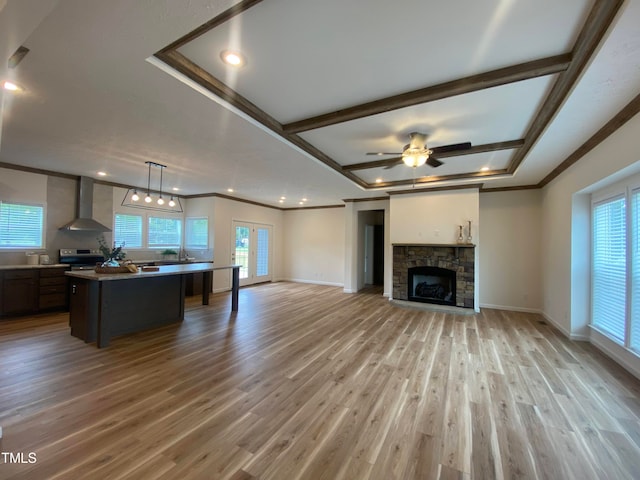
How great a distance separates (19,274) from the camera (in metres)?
4.83

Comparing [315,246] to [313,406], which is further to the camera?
[315,246]

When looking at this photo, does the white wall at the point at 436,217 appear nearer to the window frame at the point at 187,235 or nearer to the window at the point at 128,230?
the window frame at the point at 187,235

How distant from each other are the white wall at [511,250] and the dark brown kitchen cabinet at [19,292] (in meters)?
9.11

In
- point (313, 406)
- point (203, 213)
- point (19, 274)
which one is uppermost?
point (203, 213)

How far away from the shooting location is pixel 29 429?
79.4 inches

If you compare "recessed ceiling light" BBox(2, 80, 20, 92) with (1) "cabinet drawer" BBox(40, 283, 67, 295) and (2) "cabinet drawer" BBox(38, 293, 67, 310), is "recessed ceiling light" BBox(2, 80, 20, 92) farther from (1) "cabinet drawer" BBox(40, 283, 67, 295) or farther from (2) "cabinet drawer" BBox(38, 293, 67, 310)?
(2) "cabinet drawer" BBox(38, 293, 67, 310)

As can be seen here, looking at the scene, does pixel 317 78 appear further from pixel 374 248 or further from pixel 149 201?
pixel 374 248

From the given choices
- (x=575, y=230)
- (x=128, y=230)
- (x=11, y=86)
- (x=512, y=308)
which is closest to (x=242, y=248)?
(x=128, y=230)

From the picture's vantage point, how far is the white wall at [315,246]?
30.1 ft

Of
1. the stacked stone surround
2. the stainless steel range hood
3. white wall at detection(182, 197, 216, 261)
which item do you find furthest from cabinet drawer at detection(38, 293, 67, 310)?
the stacked stone surround

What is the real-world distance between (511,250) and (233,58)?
21.4 ft

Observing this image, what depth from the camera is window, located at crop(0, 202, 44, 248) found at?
16.3ft

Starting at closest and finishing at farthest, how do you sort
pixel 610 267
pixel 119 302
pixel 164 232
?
pixel 610 267 → pixel 119 302 → pixel 164 232

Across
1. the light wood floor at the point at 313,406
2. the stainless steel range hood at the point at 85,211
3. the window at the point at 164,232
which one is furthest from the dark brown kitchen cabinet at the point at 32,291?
the window at the point at 164,232
